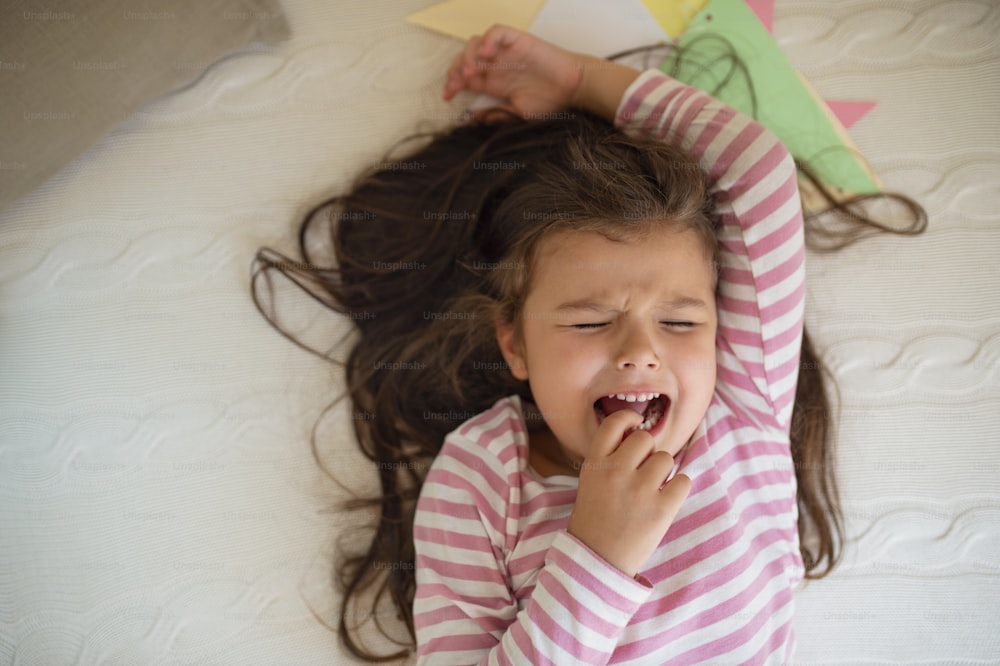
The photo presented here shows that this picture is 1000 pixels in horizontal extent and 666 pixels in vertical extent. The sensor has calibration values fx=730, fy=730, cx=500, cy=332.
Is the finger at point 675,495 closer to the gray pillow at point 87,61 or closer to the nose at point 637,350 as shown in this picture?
the nose at point 637,350

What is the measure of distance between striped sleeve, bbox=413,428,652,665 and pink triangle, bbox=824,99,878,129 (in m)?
0.80

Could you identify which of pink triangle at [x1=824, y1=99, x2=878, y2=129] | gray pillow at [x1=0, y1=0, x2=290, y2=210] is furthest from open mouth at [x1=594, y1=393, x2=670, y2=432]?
gray pillow at [x1=0, y1=0, x2=290, y2=210]

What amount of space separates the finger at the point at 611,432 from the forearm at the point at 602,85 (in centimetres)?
50

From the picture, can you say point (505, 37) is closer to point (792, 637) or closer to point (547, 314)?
point (547, 314)

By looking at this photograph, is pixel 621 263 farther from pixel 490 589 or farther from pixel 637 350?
pixel 490 589

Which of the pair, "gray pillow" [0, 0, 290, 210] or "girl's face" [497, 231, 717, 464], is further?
"gray pillow" [0, 0, 290, 210]

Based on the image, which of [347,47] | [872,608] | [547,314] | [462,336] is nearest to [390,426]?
[462,336]

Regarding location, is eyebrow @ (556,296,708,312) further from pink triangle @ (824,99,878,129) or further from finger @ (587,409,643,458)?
pink triangle @ (824,99,878,129)

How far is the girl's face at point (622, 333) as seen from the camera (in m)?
0.93

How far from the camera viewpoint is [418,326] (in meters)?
1.21

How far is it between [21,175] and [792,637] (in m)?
1.38

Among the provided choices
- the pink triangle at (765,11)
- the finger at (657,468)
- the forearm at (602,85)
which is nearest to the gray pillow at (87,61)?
the forearm at (602,85)

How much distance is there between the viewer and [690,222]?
3.28 ft

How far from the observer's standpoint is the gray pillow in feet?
3.48
